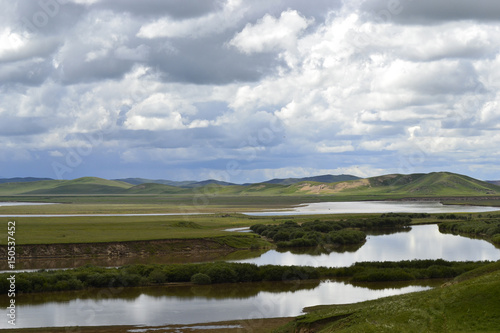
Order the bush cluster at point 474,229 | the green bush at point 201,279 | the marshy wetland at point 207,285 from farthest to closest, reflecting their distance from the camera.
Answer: the bush cluster at point 474,229, the green bush at point 201,279, the marshy wetland at point 207,285

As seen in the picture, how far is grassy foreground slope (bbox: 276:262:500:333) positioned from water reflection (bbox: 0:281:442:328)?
1033cm

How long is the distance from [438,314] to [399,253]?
143 ft

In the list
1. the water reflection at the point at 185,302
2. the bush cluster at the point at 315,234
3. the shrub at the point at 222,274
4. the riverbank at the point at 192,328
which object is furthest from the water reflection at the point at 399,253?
the riverbank at the point at 192,328

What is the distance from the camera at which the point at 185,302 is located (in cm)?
4056

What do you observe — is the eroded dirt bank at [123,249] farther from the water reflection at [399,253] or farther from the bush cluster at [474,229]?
the bush cluster at [474,229]

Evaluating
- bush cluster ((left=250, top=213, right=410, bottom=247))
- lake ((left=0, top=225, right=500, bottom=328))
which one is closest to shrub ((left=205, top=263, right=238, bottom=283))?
lake ((left=0, top=225, right=500, bottom=328))

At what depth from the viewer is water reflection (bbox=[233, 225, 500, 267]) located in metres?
60.3

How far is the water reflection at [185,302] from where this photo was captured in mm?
35188

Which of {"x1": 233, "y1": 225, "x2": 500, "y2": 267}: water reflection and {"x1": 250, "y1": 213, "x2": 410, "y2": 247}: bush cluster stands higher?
{"x1": 250, "y1": 213, "x2": 410, "y2": 247}: bush cluster

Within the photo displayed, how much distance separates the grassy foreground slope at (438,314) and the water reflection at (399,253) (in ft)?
97.8
